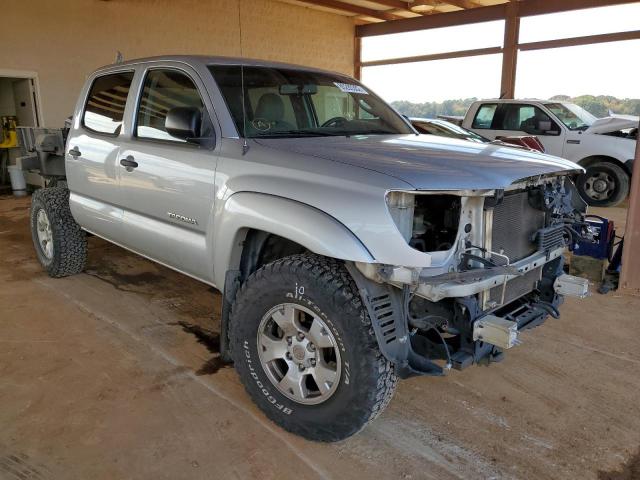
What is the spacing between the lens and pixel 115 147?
3.77 m

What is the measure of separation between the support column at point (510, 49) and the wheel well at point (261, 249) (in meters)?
12.9

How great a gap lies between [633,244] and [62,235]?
17.1ft

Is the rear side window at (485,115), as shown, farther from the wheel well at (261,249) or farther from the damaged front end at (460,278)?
the wheel well at (261,249)

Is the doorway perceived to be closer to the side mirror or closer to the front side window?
the front side window

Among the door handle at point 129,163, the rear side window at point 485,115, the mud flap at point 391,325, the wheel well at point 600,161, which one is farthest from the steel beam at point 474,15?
the mud flap at point 391,325

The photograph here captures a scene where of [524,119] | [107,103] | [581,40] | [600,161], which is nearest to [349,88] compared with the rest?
[107,103]

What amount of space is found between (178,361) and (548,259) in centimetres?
233

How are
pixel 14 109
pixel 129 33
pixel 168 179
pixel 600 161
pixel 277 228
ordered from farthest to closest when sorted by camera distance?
pixel 129 33, pixel 14 109, pixel 600 161, pixel 168 179, pixel 277 228

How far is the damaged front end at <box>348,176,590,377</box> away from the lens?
7.30 feet

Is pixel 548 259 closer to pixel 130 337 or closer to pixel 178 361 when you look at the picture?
pixel 178 361

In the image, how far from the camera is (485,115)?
1039 cm

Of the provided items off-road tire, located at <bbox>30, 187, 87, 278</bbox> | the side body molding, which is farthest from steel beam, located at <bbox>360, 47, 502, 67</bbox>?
the side body molding

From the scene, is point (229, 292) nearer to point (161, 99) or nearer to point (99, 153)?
point (161, 99)

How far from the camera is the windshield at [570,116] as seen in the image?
975cm
